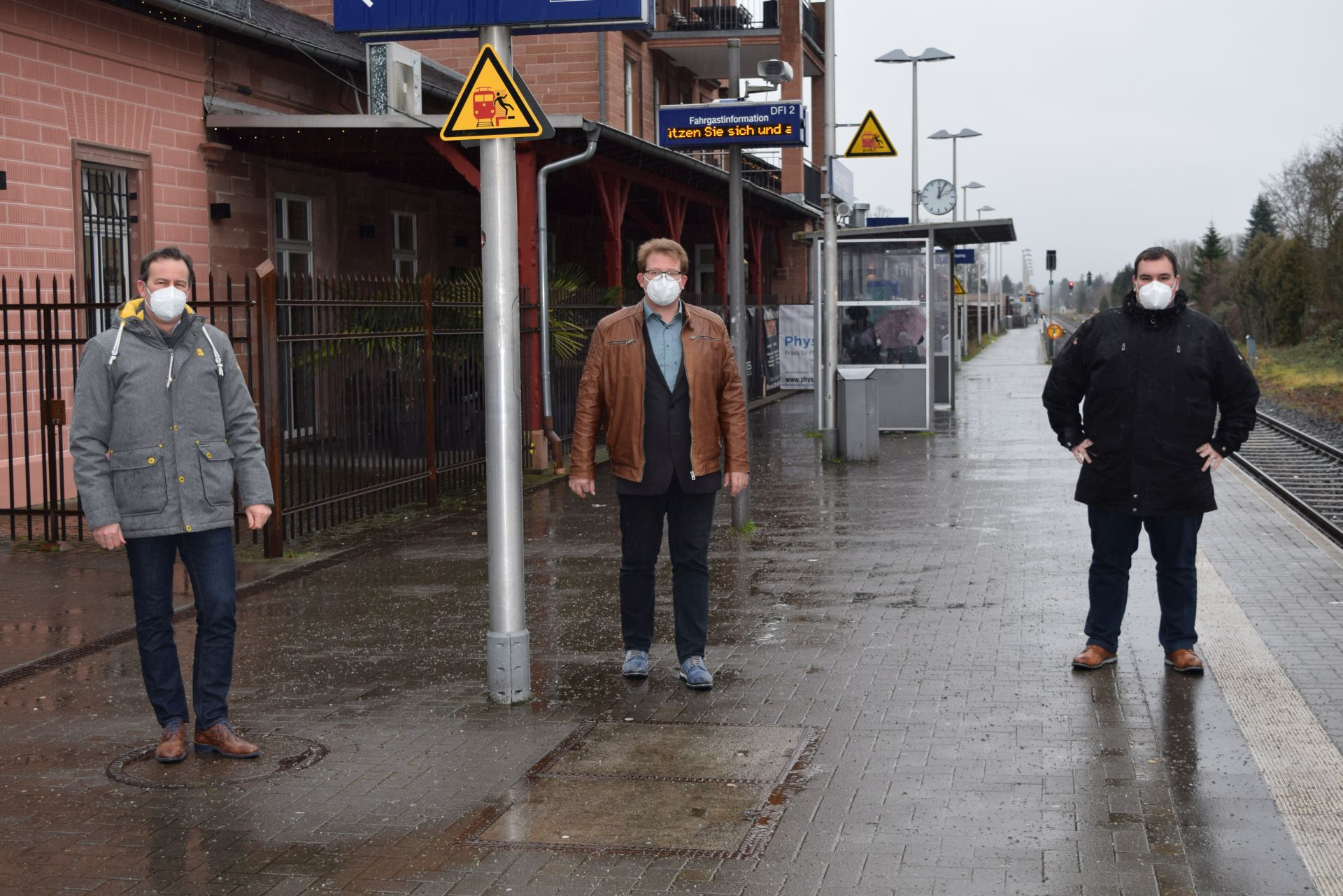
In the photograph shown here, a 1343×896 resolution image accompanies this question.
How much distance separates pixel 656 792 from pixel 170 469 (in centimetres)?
194

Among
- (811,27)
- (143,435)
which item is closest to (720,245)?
(811,27)

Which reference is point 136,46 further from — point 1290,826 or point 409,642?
point 1290,826

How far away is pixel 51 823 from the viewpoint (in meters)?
4.95

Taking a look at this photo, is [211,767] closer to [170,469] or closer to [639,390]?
[170,469]

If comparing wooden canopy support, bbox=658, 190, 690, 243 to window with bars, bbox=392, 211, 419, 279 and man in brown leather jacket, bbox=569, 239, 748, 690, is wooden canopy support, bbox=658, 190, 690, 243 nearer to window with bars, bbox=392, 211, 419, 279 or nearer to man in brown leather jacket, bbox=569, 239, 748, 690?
window with bars, bbox=392, 211, 419, 279

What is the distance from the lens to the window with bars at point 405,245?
21219 millimetres

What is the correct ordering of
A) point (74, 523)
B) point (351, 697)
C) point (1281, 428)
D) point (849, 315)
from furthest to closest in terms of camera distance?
point (1281, 428) → point (849, 315) → point (74, 523) → point (351, 697)

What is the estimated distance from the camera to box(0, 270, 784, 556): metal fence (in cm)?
1069

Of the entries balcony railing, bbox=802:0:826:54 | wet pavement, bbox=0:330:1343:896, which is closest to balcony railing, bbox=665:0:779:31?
balcony railing, bbox=802:0:826:54

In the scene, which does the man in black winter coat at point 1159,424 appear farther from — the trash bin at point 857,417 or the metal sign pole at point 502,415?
the trash bin at point 857,417

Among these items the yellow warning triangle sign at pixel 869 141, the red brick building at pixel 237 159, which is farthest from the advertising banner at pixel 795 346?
the yellow warning triangle sign at pixel 869 141

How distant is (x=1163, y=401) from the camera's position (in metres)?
6.70

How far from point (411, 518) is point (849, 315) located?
904 centimetres

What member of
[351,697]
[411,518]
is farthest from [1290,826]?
[411,518]
